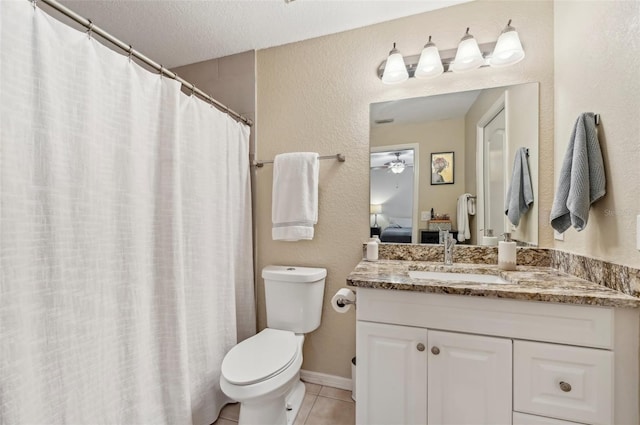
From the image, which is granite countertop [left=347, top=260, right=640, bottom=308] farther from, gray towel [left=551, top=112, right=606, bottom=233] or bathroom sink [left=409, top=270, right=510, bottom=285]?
gray towel [left=551, top=112, right=606, bottom=233]

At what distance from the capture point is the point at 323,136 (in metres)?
1.74

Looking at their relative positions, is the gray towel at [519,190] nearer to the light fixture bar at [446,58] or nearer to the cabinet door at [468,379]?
the light fixture bar at [446,58]

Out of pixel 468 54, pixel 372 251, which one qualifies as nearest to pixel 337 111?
pixel 468 54

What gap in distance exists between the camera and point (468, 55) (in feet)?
4.52

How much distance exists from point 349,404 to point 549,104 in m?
1.95

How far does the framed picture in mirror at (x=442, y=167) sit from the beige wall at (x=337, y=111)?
371mm

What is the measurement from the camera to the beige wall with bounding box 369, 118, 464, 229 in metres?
1.50

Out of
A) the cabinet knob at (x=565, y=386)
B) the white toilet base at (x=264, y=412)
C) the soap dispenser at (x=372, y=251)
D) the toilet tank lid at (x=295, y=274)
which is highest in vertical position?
the soap dispenser at (x=372, y=251)

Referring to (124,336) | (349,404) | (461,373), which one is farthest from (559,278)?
(124,336)

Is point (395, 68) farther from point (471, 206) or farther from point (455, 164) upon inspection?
point (471, 206)

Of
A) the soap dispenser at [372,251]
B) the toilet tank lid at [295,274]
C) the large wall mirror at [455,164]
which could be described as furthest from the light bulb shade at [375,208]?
the toilet tank lid at [295,274]

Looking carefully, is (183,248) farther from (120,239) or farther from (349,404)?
(349,404)

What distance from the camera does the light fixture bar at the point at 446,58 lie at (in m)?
1.42

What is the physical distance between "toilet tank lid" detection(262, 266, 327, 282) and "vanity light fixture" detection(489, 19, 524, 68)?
58.0 inches
